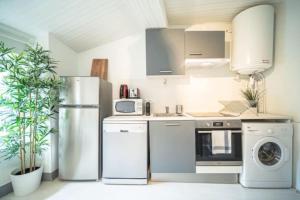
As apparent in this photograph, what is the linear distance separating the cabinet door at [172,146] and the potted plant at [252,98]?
1015 millimetres

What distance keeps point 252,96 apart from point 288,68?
0.57 m

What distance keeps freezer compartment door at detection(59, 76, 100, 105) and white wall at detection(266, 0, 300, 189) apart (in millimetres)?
2525

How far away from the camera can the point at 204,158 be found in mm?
1958

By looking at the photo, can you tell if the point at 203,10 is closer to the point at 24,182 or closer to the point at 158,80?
the point at 158,80

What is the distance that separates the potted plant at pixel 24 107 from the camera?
1.66 meters

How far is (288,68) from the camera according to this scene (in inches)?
77.8

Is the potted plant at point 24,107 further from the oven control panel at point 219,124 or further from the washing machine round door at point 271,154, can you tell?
the washing machine round door at point 271,154

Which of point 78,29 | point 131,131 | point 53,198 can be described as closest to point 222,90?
point 131,131

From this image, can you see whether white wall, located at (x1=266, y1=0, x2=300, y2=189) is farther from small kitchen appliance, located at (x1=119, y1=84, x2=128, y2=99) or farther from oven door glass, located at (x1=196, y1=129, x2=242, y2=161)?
small kitchen appliance, located at (x1=119, y1=84, x2=128, y2=99)

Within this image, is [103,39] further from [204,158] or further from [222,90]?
[204,158]

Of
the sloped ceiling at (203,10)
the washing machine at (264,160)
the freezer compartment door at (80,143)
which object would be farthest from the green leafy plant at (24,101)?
the washing machine at (264,160)

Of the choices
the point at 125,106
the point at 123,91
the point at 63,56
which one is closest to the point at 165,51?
the point at 123,91

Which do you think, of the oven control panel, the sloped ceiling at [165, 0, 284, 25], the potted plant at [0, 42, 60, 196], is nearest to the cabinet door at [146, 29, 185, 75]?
the sloped ceiling at [165, 0, 284, 25]

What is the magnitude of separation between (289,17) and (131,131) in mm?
2551
